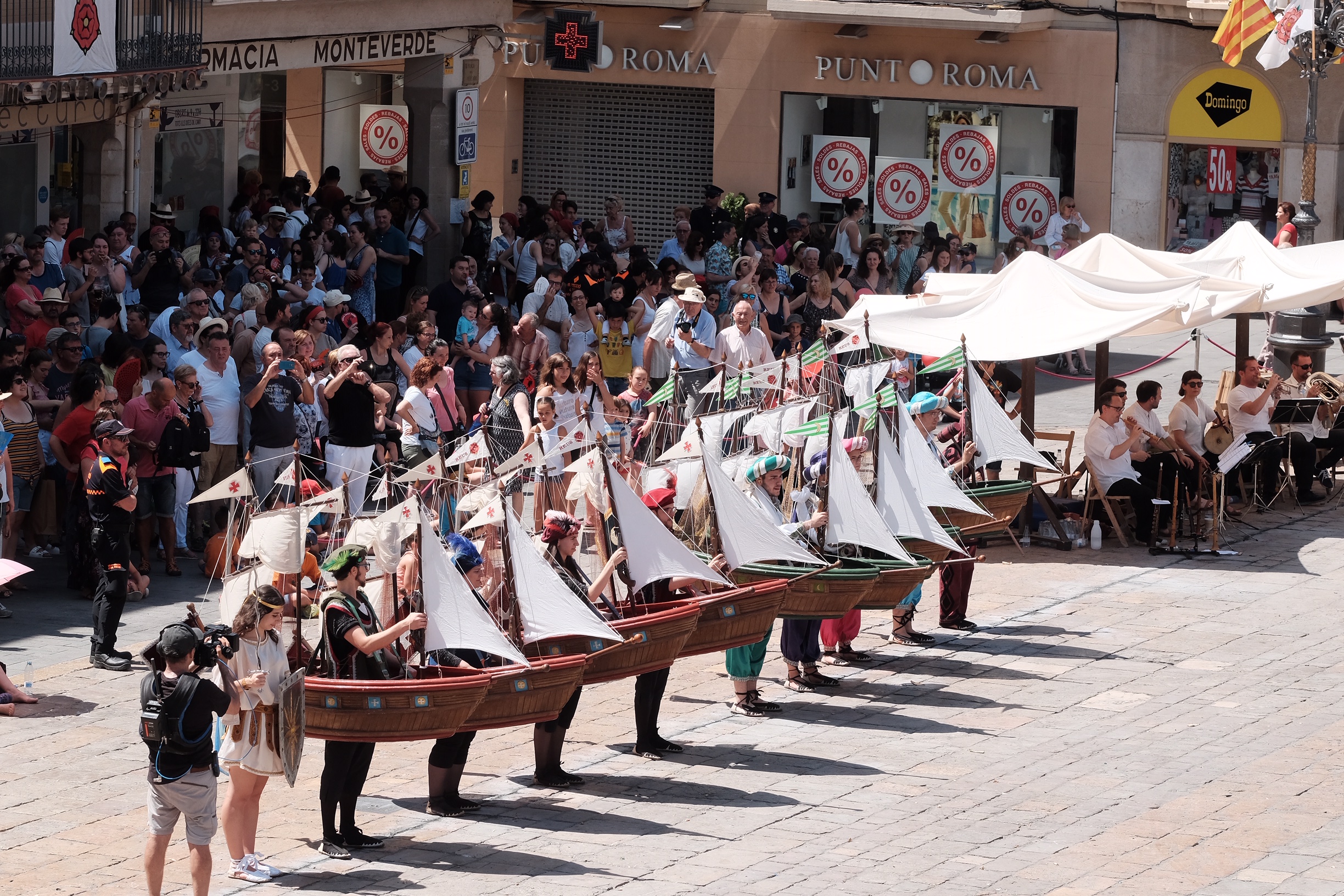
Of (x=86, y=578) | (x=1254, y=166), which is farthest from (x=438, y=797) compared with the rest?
(x=1254, y=166)

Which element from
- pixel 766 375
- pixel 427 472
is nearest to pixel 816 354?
pixel 766 375

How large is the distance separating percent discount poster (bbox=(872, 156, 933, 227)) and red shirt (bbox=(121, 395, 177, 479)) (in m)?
19.2

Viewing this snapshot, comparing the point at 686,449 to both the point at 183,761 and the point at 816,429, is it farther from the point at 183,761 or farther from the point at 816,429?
the point at 183,761

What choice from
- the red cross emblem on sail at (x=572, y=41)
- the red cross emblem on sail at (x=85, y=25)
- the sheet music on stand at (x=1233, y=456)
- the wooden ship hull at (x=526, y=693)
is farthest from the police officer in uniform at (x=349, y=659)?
the red cross emblem on sail at (x=572, y=41)

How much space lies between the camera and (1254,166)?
32844 millimetres

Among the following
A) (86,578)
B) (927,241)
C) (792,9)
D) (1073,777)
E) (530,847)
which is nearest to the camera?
(530,847)

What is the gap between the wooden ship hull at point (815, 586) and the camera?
1286 centimetres

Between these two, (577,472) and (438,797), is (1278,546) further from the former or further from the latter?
(438,797)

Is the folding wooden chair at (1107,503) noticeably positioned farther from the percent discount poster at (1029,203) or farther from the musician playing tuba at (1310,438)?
the percent discount poster at (1029,203)

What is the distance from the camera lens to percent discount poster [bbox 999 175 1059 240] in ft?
107

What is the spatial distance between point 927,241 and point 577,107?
6943mm

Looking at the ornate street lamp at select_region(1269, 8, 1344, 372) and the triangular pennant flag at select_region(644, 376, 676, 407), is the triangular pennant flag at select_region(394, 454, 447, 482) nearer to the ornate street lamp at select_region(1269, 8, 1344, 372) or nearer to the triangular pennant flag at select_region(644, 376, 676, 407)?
the triangular pennant flag at select_region(644, 376, 676, 407)

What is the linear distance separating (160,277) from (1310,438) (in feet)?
38.5

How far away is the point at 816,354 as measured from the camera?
16906 millimetres
